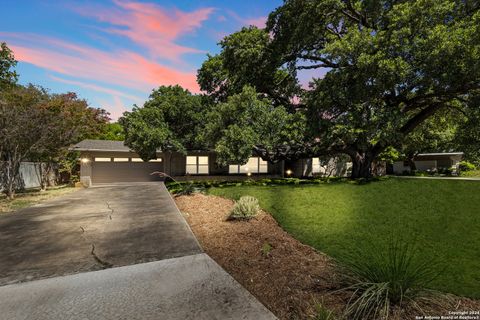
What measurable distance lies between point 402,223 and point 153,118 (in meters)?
17.6

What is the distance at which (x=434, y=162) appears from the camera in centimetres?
3534

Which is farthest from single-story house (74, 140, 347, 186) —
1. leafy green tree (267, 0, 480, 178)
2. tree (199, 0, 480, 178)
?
leafy green tree (267, 0, 480, 178)

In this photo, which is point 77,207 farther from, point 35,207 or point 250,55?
point 250,55

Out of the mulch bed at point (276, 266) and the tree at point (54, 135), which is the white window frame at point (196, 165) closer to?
the tree at point (54, 135)

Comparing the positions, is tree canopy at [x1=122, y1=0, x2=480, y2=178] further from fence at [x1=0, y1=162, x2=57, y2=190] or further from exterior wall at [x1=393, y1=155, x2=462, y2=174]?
exterior wall at [x1=393, y1=155, x2=462, y2=174]

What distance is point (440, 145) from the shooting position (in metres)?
28.4

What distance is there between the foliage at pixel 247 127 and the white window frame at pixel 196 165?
33.7 feet

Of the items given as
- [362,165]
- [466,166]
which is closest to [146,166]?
[362,165]

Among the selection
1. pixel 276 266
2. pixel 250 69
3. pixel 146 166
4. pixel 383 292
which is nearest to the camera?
pixel 383 292

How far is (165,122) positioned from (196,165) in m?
5.65

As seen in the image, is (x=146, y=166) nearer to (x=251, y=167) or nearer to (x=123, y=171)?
(x=123, y=171)

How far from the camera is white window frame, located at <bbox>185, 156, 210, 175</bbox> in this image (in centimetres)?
2534

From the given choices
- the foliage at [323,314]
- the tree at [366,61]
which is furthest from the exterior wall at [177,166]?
the foliage at [323,314]

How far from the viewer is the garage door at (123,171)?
24.5 m
